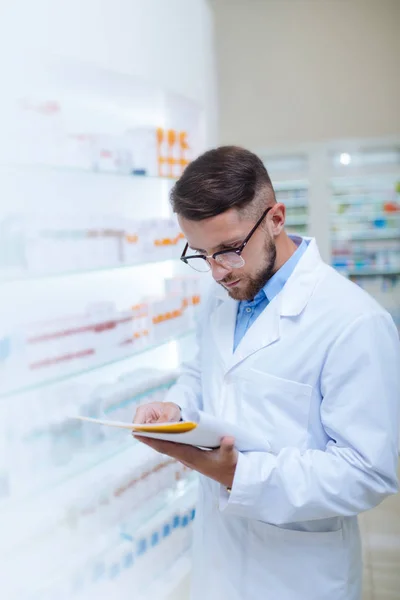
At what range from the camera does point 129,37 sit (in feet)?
9.91

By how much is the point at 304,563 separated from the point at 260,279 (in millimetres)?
698

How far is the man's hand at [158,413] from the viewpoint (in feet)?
5.29

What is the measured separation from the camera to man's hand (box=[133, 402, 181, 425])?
A: 161 cm

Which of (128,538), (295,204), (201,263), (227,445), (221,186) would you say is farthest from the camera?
(295,204)

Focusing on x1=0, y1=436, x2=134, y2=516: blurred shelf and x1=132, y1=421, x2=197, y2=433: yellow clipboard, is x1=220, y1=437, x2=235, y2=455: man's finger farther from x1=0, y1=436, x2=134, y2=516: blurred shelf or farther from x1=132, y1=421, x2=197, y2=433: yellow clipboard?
x1=0, y1=436, x2=134, y2=516: blurred shelf

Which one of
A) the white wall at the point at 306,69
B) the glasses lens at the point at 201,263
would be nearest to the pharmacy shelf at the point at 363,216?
the white wall at the point at 306,69

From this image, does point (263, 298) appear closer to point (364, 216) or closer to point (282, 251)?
point (282, 251)

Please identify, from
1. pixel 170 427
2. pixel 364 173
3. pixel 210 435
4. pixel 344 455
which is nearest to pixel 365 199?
pixel 364 173

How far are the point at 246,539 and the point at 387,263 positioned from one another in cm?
462

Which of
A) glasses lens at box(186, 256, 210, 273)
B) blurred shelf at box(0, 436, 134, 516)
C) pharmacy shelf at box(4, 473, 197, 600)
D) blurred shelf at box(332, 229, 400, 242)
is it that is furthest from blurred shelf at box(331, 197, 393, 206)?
blurred shelf at box(0, 436, 134, 516)

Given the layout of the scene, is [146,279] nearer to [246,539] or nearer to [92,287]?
[92,287]

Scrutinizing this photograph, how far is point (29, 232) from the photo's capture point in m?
2.37

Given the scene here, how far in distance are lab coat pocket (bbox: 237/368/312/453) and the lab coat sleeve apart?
57mm

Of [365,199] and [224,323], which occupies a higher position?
[365,199]
